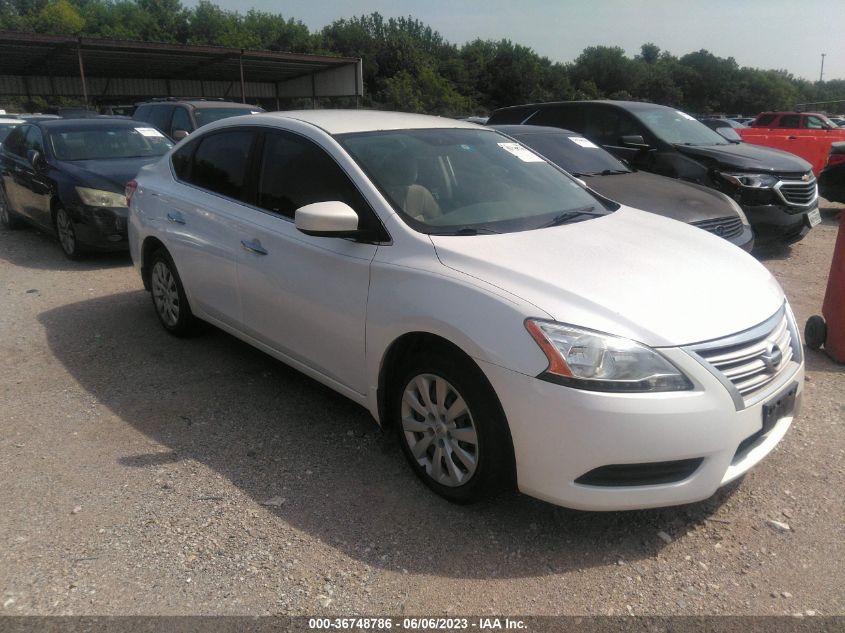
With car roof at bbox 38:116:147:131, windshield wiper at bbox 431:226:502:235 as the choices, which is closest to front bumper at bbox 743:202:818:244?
windshield wiper at bbox 431:226:502:235

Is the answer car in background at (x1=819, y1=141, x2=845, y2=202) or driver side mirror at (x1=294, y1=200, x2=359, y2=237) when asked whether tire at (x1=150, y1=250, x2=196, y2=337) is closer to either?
driver side mirror at (x1=294, y1=200, x2=359, y2=237)

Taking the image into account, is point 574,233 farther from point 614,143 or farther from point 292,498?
point 614,143

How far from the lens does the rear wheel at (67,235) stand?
7.58m

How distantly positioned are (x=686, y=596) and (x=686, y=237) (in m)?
1.85

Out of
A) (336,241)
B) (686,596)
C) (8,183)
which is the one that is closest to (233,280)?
(336,241)

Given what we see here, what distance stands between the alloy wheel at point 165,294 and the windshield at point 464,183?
2.05 meters

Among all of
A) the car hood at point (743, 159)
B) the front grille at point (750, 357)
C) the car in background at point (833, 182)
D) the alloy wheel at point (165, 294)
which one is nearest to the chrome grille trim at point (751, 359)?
the front grille at point (750, 357)

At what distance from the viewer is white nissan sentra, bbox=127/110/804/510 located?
2496mm

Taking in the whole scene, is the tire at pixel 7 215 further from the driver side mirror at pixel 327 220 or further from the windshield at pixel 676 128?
the windshield at pixel 676 128

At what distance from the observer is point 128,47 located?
21.2 meters

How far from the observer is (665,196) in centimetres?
632

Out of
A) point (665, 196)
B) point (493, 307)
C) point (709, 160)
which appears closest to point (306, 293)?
point (493, 307)

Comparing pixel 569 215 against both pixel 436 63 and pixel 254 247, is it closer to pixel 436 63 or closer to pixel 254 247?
pixel 254 247

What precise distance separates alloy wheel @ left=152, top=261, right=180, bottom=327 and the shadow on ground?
201mm
